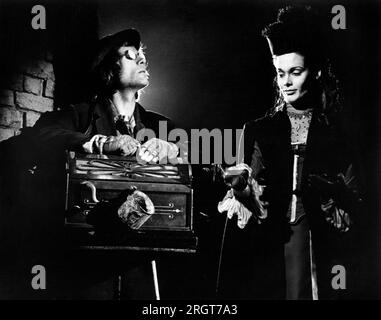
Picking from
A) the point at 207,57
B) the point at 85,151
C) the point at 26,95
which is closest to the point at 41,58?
the point at 26,95

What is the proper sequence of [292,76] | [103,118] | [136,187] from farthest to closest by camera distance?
1. [292,76]
2. [103,118]
3. [136,187]

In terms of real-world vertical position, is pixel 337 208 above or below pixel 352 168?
below

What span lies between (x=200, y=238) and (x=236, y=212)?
0.28 m

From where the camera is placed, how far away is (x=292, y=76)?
4.02 metres

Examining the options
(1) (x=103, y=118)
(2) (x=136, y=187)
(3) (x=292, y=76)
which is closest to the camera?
(2) (x=136, y=187)

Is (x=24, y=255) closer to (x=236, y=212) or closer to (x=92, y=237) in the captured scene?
(x=92, y=237)

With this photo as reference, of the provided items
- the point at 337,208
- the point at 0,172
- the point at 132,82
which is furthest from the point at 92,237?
the point at 337,208

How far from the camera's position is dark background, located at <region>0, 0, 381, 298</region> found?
12.9 feet

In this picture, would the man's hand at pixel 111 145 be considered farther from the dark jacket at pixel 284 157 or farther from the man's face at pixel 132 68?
the dark jacket at pixel 284 157

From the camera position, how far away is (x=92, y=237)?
3.74 meters

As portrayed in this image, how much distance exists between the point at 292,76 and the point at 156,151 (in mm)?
1018

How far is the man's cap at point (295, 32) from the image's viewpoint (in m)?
4.01

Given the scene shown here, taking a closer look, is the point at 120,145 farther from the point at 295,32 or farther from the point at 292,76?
the point at 295,32
